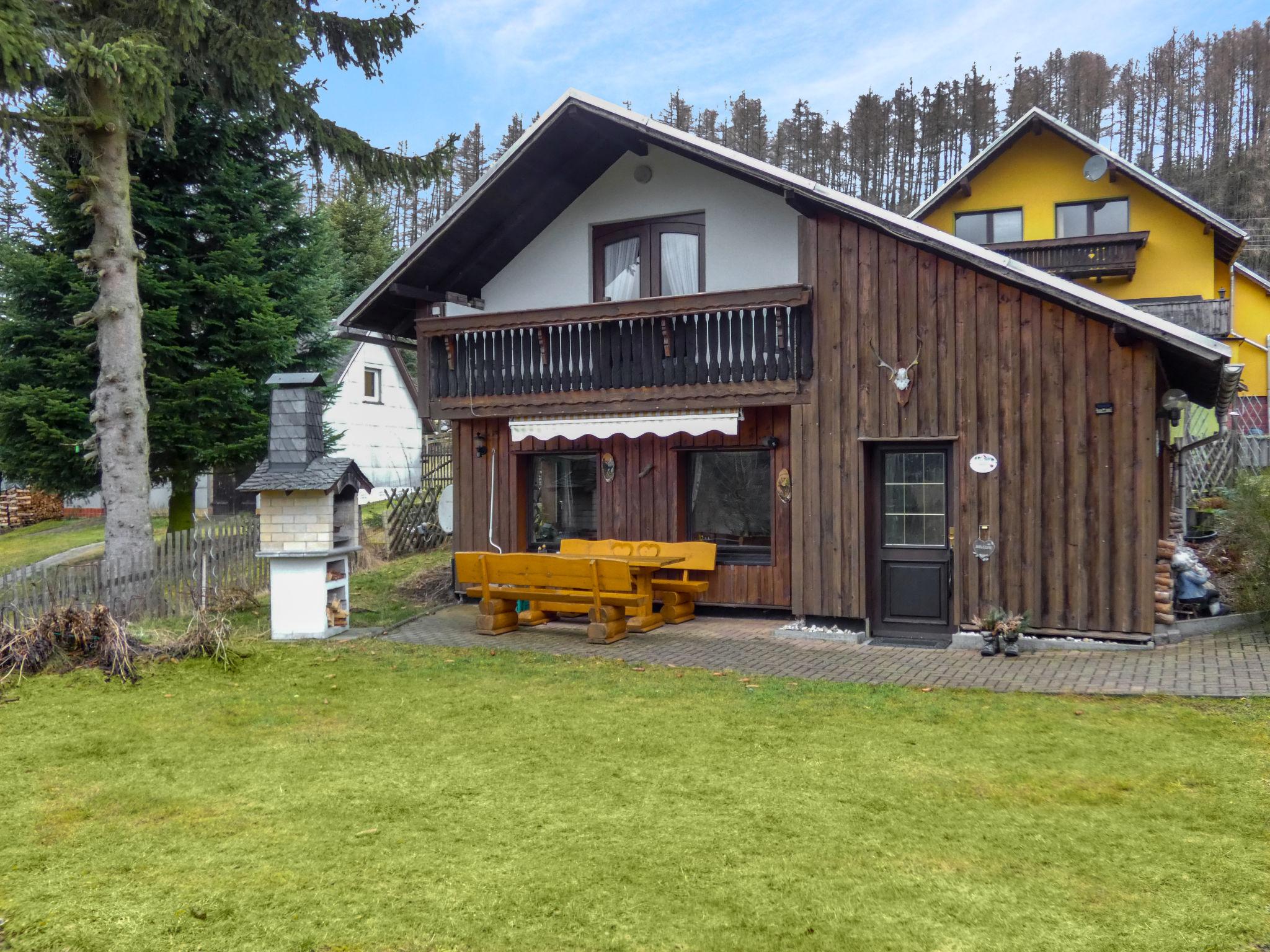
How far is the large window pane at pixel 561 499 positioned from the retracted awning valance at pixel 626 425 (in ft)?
2.33

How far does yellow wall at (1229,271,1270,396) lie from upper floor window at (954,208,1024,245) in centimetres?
913

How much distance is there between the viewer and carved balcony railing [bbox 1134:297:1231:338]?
17.9 metres

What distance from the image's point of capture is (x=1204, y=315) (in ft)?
59.0

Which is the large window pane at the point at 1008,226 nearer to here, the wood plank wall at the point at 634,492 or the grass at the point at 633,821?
the wood plank wall at the point at 634,492

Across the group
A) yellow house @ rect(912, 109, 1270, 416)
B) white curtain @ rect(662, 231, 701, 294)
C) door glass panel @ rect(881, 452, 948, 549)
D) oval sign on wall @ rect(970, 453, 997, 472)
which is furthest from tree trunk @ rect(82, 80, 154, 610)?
yellow house @ rect(912, 109, 1270, 416)

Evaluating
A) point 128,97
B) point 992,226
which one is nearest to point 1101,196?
point 992,226

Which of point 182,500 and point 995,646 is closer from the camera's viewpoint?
point 995,646

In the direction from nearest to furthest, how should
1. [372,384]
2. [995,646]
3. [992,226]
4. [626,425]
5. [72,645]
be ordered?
[72,645]
[995,646]
[626,425]
[992,226]
[372,384]

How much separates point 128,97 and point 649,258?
6.52m

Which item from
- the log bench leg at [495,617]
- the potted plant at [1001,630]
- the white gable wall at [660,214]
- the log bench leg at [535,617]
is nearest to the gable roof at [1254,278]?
the white gable wall at [660,214]

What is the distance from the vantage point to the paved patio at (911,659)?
826cm

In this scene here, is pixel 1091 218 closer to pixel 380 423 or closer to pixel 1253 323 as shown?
pixel 1253 323

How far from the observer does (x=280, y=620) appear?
11.2m

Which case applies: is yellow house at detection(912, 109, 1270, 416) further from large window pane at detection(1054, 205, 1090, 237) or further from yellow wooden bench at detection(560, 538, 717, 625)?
yellow wooden bench at detection(560, 538, 717, 625)
